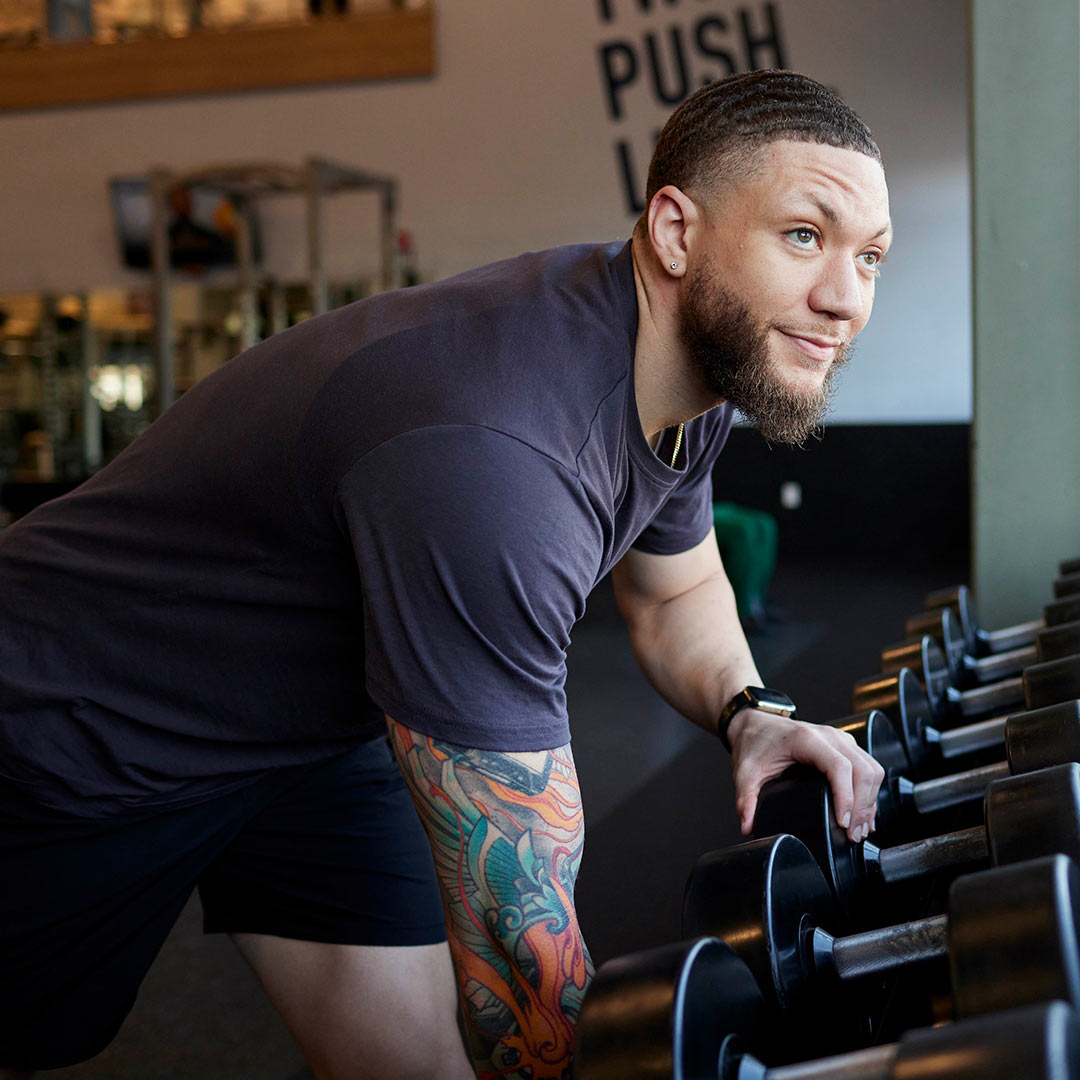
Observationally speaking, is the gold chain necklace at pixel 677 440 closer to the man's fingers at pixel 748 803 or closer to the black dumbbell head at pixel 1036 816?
the man's fingers at pixel 748 803

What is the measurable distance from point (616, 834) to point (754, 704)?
1.32 m

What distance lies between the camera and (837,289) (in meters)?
0.86

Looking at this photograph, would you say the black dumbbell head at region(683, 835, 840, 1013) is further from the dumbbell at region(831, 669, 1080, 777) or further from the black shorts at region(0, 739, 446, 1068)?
the black shorts at region(0, 739, 446, 1068)

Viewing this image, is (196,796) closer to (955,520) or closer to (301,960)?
(301,960)

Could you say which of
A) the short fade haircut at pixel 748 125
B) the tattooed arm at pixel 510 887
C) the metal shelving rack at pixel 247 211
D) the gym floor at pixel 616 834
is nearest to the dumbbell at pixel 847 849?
the tattooed arm at pixel 510 887

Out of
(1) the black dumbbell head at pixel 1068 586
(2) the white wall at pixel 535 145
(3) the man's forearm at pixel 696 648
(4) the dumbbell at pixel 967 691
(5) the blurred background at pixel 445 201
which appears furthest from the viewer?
(2) the white wall at pixel 535 145

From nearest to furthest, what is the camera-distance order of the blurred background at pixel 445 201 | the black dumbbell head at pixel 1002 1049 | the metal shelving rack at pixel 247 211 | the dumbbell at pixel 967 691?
the black dumbbell head at pixel 1002 1049 → the dumbbell at pixel 967 691 → the metal shelving rack at pixel 247 211 → the blurred background at pixel 445 201

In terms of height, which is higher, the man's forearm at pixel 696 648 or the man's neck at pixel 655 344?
the man's neck at pixel 655 344

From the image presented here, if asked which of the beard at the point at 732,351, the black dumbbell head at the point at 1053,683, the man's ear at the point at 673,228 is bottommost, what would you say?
the black dumbbell head at the point at 1053,683

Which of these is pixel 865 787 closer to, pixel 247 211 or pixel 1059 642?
pixel 1059 642

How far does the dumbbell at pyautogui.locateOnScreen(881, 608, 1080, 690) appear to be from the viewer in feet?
4.68

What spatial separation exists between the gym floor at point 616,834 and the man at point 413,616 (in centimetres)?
61

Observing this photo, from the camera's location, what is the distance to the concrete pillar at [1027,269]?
1658 mm

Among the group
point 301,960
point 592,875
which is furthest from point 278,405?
point 592,875
